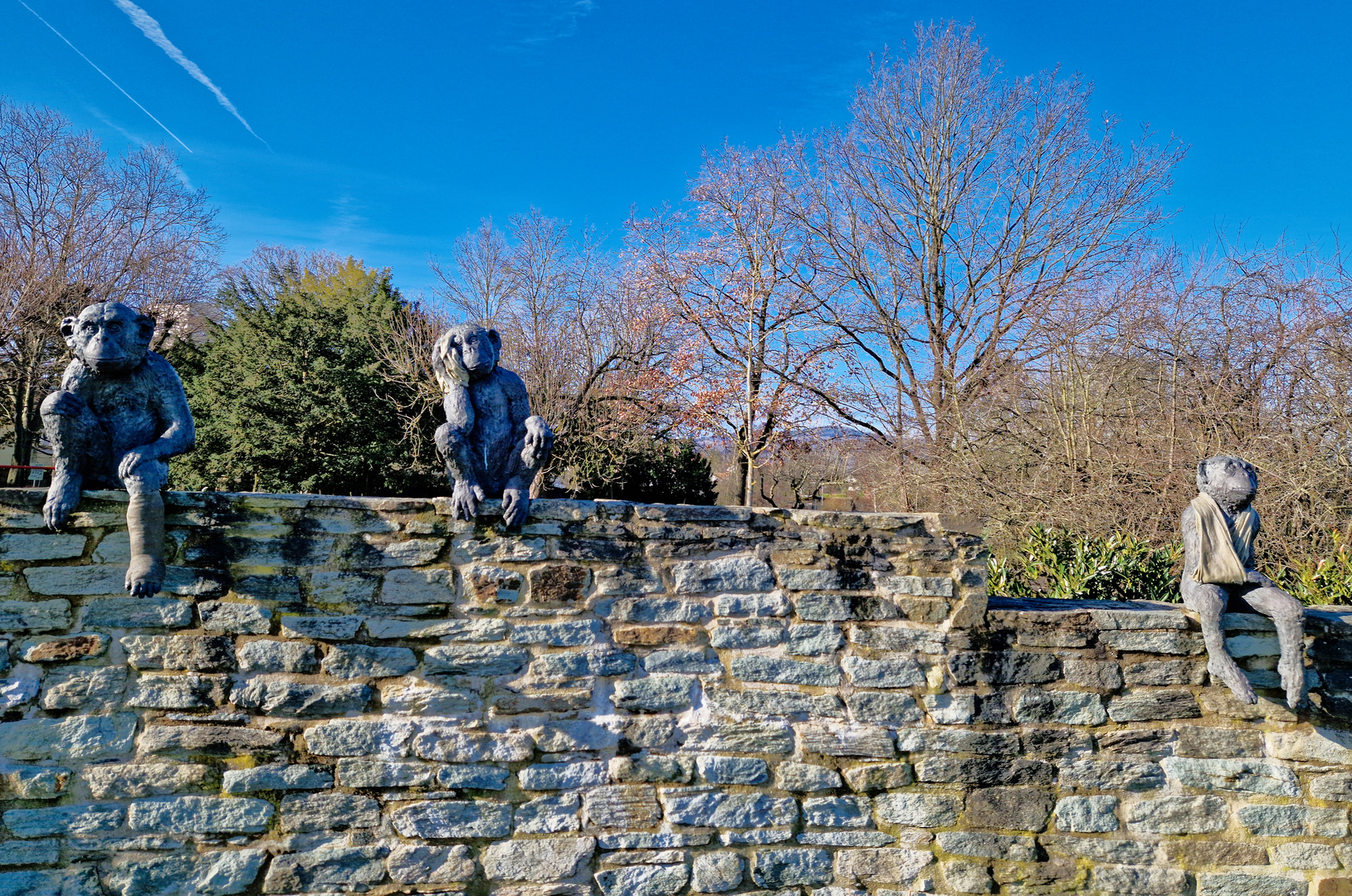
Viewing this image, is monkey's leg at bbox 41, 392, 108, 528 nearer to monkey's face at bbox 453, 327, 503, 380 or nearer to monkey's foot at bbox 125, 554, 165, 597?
monkey's foot at bbox 125, 554, 165, 597

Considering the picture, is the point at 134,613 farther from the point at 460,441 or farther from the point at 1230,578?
the point at 1230,578

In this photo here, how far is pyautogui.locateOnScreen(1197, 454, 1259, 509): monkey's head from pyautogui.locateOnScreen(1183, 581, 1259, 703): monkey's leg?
0.37 meters

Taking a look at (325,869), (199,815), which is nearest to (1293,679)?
(325,869)

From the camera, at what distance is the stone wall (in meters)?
2.99

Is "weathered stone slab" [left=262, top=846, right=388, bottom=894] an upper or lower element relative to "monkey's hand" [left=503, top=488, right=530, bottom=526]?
lower

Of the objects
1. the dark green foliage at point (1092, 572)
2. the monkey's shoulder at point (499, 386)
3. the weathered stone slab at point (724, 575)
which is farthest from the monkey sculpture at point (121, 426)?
the dark green foliage at point (1092, 572)

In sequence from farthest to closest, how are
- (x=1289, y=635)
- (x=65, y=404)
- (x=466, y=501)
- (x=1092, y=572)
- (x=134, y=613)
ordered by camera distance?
(x=1092, y=572) → (x=1289, y=635) → (x=466, y=501) → (x=134, y=613) → (x=65, y=404)

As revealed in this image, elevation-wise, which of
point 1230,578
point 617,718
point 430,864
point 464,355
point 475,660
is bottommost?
point 430,864

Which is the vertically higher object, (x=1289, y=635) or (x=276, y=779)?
(x=1289, y=635)

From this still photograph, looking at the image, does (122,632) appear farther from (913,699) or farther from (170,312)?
(170,312)

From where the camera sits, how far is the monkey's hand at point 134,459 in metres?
2.95

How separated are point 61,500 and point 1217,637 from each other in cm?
460

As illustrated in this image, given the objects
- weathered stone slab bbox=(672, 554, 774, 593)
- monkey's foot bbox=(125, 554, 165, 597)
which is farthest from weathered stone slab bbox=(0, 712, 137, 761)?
weathered stone slab bbox=(672, 554, 774, 593)

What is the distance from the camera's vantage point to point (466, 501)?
10.4ft
